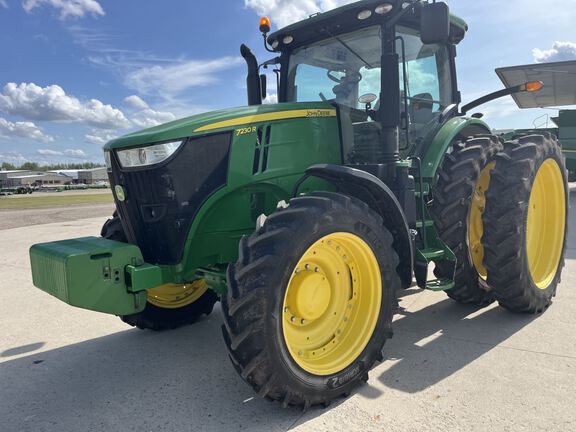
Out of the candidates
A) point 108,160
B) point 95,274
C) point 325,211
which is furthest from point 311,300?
point 108,160

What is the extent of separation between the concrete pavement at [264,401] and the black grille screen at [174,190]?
0.92 metres

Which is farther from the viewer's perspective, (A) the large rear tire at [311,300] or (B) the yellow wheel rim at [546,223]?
(B) the yellow wheel rim at [546,223]

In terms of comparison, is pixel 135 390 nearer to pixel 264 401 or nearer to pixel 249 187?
pixel 264 401

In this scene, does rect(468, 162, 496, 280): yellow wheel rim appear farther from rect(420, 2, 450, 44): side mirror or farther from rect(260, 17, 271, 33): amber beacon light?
rect(260, 17, 271, 33): amber beacon light

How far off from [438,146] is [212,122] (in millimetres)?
1980

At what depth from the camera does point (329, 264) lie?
9.61 feet

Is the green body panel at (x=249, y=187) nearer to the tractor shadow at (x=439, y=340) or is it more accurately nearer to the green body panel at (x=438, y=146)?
the green body panel at (x=438, y=146)

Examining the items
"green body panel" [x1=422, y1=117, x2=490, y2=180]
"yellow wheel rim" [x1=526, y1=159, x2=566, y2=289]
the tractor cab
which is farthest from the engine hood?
"yellow wheel rim" [x1=526, y1=159, x2=566, y2=289]

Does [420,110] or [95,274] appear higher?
[420,110]

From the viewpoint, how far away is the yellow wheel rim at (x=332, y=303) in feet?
9.19

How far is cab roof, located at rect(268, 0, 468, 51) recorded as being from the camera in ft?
11.9

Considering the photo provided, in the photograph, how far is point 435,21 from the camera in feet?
10.4

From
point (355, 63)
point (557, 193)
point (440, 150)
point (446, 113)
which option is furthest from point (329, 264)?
point (557, 193)

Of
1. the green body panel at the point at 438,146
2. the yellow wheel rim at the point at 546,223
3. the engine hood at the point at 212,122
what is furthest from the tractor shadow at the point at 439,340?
the engine hood at the point at 212,122
